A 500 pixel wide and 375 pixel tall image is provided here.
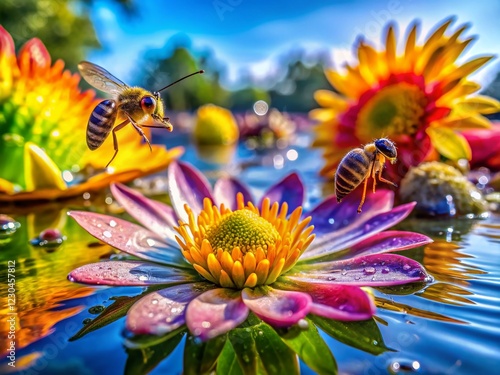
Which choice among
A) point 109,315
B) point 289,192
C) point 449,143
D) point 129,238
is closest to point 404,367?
point 109,315

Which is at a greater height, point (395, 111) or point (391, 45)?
point (391, 45)

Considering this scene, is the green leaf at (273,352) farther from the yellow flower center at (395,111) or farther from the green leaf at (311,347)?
the yellow flower center at (395,111)

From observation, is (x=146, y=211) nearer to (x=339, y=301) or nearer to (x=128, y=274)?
(x=128, y=274)

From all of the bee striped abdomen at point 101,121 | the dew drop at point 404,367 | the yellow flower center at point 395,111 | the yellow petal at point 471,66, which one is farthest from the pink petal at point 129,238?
the yellow petal at point 471,66

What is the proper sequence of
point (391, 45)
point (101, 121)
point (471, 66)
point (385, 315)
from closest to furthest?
point (385, 315), point (101, 121), point (471, 66), point (391, 45)

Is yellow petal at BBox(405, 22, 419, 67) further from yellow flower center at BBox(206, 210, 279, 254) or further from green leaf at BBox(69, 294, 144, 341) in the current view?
green leaf at BBox(69, 294, 144, 341)

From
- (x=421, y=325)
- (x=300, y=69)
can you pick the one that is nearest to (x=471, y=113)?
(x=421, y=325)
